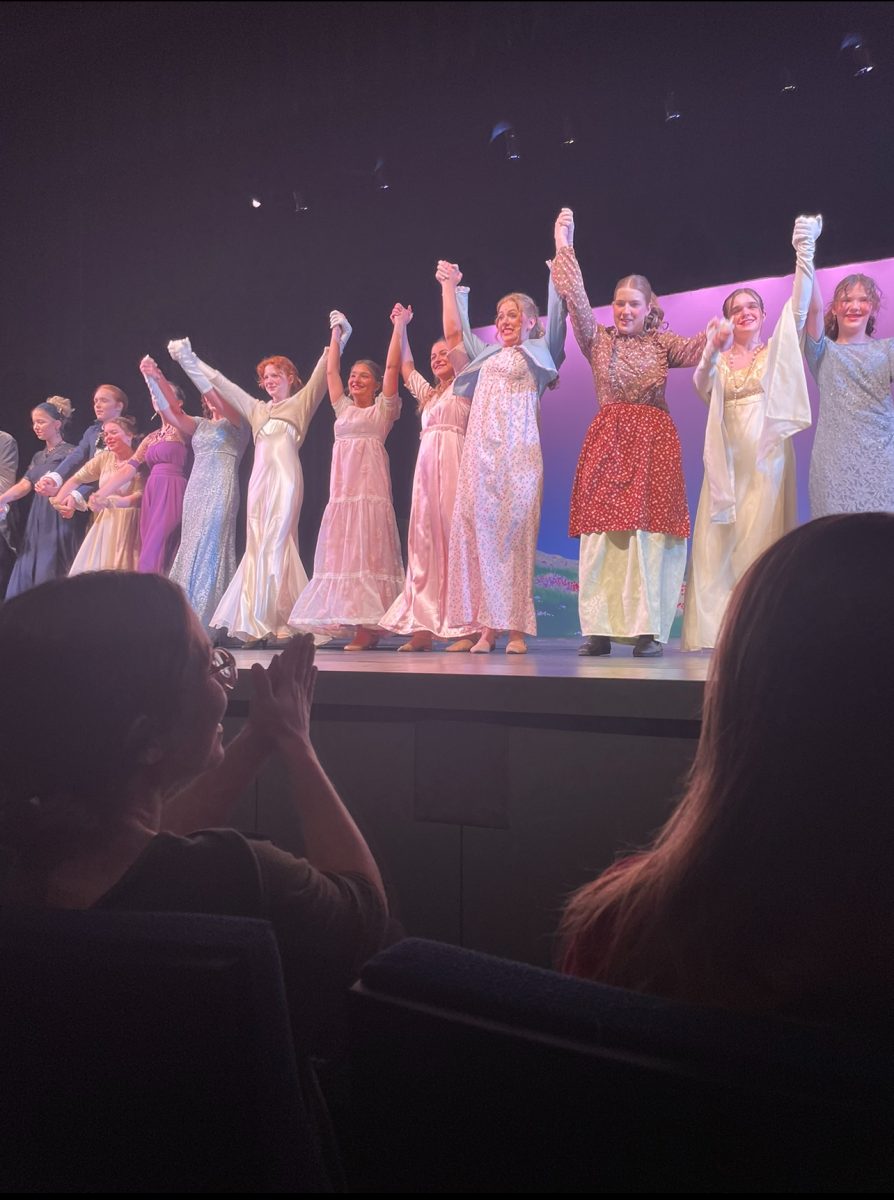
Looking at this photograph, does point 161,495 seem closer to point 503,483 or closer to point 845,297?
point 503,483

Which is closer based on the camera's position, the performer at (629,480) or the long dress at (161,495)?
the performer at (629,480)

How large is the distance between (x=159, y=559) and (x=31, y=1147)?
4.88 meters

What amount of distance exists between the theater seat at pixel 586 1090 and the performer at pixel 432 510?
12.1ft

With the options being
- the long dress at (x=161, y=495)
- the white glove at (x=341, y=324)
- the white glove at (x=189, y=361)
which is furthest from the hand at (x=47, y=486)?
the white glove at (x=341, y=324)

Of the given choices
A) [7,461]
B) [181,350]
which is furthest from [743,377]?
[7,461]

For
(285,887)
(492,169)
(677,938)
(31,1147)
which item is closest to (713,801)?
(677,938)

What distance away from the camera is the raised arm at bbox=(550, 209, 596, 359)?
3.63 m

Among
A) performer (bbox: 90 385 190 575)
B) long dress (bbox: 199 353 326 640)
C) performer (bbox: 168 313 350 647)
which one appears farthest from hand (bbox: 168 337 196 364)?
performer (bbox: 90 385 190 575)

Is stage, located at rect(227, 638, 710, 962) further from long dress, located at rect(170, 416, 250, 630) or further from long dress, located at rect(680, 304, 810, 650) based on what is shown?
long dress, located at rect(170, 416, 250, 630)

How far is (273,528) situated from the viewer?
15.8 ft

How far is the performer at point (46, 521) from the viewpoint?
570 centimetres

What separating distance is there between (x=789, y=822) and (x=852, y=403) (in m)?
3.20

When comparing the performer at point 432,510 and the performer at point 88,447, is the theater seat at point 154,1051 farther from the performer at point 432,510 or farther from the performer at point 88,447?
the performer at point 88,447

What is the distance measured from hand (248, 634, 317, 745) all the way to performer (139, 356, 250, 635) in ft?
13.0
